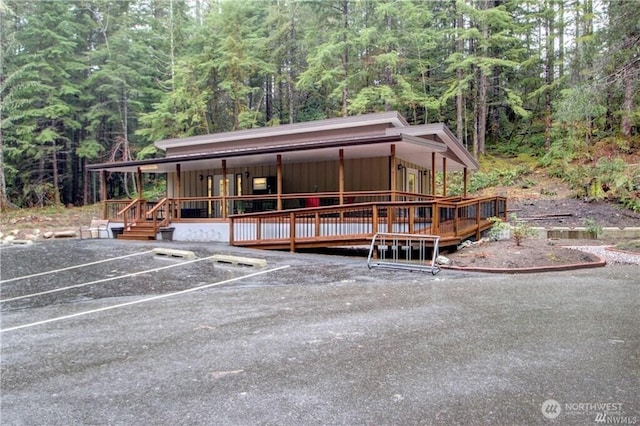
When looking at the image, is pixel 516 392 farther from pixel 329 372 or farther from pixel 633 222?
pixel 633 222

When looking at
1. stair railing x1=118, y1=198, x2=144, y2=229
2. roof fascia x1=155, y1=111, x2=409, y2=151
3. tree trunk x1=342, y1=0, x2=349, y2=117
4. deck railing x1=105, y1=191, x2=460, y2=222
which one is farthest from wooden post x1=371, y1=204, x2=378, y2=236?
tree trunk x1=342, y1=0, x2=349, y2=117

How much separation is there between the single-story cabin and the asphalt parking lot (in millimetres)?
3397

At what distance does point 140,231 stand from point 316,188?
21.9 ft

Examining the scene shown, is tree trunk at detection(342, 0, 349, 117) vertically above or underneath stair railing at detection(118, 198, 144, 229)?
above

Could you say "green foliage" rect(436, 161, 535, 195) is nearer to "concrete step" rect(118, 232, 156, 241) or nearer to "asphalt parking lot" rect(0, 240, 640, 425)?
"asphalt parking lot" rect(0, 240, 640, 425)

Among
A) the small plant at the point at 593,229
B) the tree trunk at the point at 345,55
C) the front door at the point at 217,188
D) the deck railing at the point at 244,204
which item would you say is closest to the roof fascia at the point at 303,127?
the front door at the point at 217,188

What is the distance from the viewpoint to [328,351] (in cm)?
367

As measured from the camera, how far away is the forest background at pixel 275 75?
2355cm

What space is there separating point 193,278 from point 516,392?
6.25 metres

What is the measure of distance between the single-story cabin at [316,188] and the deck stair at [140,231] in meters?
0.04

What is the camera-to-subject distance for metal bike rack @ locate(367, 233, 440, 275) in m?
8.08

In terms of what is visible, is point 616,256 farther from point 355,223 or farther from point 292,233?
point 292,233

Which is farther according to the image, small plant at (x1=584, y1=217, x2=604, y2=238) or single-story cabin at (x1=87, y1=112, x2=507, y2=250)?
small plant at (x1=584, y1=217, x2=604, y2=238)

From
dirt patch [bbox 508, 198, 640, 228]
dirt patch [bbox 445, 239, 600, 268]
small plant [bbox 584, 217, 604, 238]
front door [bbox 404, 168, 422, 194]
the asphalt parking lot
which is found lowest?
the asphalt parking lot
